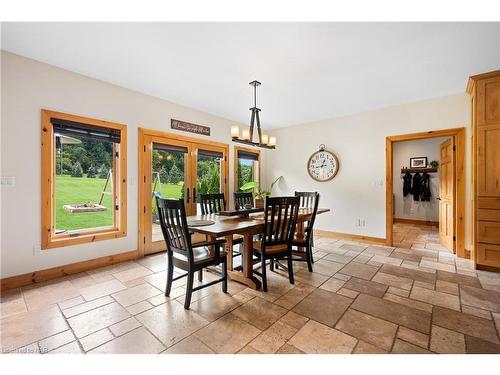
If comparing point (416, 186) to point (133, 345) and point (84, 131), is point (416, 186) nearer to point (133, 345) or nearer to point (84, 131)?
point (133, 345)

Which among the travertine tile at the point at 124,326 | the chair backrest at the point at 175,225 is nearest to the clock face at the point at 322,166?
the chair backrest at the point at 175,225

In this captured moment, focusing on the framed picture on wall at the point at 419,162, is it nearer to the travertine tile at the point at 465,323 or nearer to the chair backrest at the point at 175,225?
the travertine tile at the point at 465,323

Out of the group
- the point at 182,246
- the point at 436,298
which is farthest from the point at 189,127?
the point at 436,298

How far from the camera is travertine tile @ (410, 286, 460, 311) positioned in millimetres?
2158

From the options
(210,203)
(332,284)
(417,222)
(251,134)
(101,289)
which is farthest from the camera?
(417,222)

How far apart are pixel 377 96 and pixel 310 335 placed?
373 cm

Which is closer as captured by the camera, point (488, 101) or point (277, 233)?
point (277, 233)

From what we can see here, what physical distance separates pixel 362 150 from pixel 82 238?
5058 mm

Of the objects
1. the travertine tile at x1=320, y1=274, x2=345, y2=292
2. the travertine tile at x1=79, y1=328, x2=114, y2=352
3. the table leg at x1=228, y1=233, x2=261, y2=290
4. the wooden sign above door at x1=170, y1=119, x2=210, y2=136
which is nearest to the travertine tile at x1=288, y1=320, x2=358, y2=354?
the travertine tile at x1=320, y1=274, x2=345, y2=292

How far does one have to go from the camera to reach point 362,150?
15.0ft

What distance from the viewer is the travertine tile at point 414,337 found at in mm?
1624

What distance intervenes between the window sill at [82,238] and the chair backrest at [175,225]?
156 cm

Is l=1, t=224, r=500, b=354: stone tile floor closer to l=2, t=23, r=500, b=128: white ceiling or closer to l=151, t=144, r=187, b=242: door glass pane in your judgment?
l=151, t=144, r=187, b=242: door glass pane
